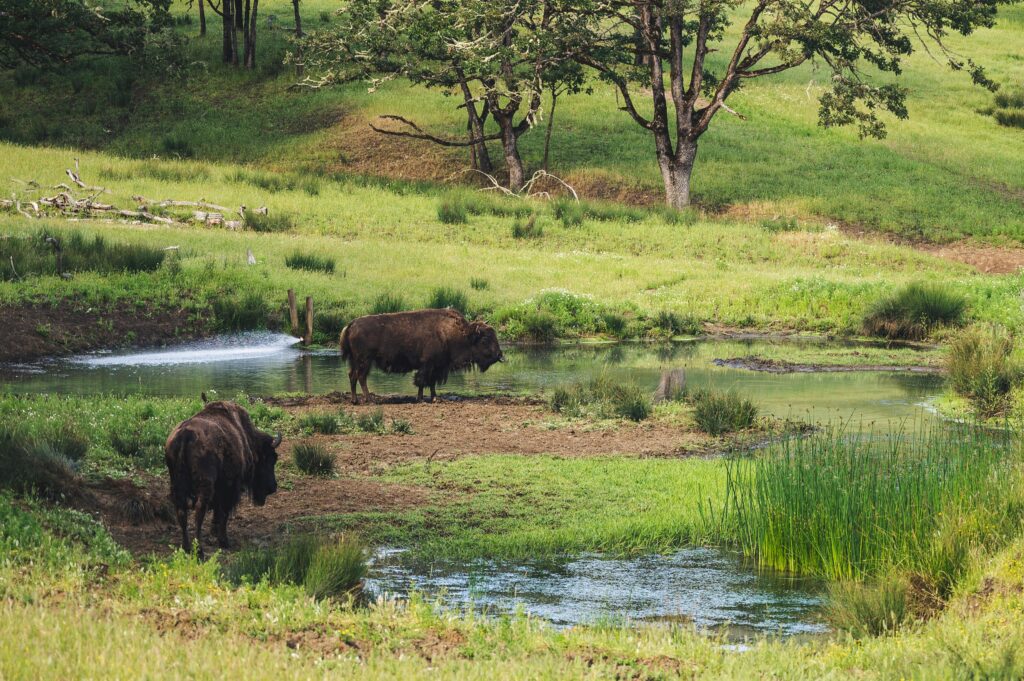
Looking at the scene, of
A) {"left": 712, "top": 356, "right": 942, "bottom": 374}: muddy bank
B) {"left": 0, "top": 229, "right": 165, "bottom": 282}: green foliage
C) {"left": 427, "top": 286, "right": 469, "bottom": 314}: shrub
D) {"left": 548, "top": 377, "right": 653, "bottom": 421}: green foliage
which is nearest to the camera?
{"left": 548, "top": 377, "right": 653, "bottom": 421}: green foliage

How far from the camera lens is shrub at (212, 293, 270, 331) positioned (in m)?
25.7

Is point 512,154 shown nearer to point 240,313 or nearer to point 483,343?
point 240,313

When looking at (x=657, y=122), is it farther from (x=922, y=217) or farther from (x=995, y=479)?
(x=995, y=479)

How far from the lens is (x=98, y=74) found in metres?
62.7

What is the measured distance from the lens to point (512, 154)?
4669cm

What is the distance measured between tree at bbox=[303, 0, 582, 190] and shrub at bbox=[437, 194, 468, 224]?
3.68m

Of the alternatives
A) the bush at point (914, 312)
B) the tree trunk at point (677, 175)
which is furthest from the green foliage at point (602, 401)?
the tree trunk at point (677, 175)

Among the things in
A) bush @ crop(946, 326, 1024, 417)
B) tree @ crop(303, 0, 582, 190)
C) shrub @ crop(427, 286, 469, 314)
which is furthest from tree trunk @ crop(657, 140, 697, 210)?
bush @ crop(946, 326, 1024, 417)

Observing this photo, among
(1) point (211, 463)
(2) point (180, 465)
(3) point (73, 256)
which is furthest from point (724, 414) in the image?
(3) point (73, 256)

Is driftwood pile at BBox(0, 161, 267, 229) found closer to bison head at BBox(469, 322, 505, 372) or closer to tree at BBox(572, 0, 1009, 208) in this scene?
tree at BBox(572, 0, 1009, 208)

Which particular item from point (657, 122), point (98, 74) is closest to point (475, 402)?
point (657, 122)

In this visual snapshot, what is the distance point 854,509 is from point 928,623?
7.23 ft

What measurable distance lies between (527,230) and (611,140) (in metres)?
19.0

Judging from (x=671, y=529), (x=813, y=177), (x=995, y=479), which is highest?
(x=813, y=177)
